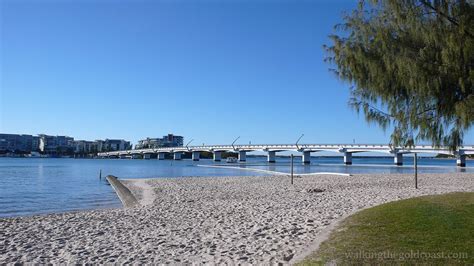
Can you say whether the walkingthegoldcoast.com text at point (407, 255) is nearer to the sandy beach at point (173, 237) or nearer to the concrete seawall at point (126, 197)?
the sandy beach at point (173, 237)

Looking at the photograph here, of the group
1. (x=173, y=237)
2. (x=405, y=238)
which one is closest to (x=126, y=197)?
(x=173, y=237)

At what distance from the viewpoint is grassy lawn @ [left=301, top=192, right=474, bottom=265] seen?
6.73 meters

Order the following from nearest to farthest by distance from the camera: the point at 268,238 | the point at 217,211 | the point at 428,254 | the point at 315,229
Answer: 1. the point at 428,254
2. the point at 268,238
3. the point at 315,229
4. the point at 217,211

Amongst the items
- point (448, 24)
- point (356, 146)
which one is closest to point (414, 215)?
point (448, 24)

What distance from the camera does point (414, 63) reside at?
8.87m

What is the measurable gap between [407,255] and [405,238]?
44.3 inches

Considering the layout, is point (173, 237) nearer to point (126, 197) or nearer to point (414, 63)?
point (414, 63)

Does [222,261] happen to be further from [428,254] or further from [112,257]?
[428,254]

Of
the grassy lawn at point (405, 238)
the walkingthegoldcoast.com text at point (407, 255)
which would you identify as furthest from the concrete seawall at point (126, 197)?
the walkingthegoldcoast.com text at point (407, 255)

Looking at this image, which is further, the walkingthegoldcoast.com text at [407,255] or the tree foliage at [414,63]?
the tree foliage at [414,63]

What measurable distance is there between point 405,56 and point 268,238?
529 centimetres

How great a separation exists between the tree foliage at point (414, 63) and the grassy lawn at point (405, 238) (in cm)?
188

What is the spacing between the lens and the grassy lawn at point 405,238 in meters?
6.73

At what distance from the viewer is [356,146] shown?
112562mm
